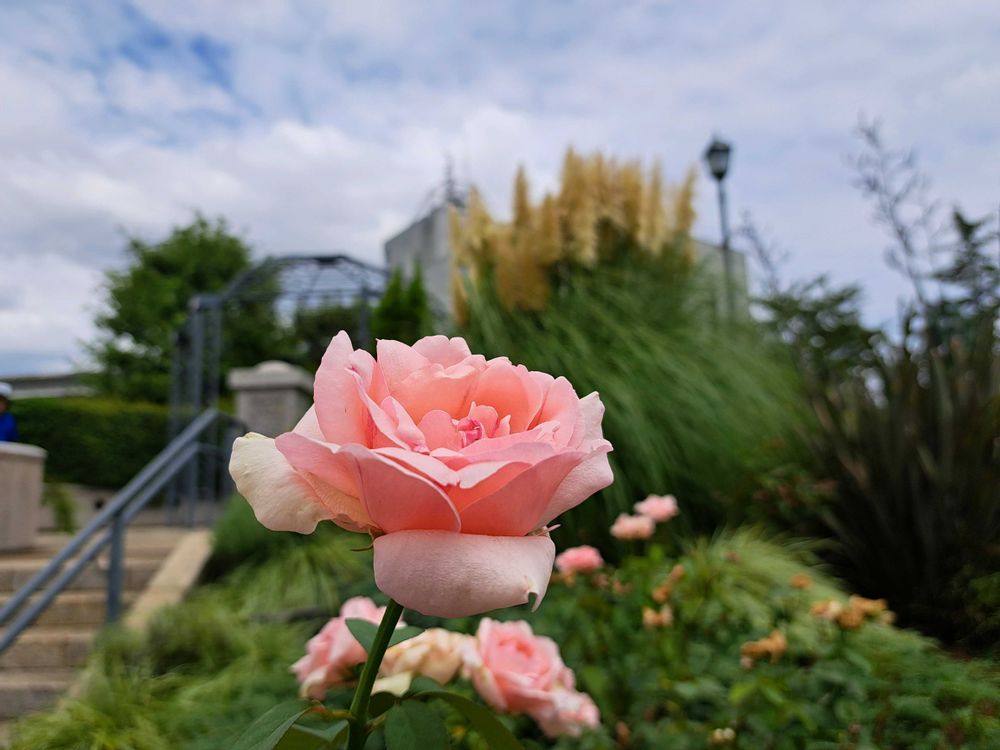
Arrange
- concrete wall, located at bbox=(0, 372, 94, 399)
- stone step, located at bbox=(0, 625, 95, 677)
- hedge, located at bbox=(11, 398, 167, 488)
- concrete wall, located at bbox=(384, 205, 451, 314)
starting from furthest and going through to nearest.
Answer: concrete wall, located at bbox=(0, 372, 94, 399), hedge, located at bbox=(11, 398, 167, 488), concrete wall, located at bbox=(384, 205, 451, 314), stone step, located at bbox=(0, 625, 95, 677)

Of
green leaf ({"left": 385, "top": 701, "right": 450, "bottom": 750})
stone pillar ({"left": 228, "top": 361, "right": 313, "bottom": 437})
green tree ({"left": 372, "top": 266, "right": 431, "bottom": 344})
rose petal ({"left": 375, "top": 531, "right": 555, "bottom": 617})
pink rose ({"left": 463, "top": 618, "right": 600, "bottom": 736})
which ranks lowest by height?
pink rose ({"left": 463, "top": 618, "right": 600, "bottom": 736})

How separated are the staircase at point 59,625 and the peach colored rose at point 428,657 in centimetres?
324

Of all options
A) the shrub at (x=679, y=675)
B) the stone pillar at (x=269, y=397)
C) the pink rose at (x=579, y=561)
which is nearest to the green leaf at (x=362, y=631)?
the shrub at (x=679, y=675)

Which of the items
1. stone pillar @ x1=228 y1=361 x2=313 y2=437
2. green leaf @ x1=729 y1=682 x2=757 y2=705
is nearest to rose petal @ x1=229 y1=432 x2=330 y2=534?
green leaf @ x1=729 y1=682 x2=757 y2=705

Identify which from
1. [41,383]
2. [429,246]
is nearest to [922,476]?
[429,246]

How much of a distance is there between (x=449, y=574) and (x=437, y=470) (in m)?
0.05

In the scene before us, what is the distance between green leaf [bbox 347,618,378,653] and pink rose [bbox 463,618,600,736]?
24cm

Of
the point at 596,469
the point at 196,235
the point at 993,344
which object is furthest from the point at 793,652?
the point at 196,235

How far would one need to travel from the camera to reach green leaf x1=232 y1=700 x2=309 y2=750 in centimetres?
35

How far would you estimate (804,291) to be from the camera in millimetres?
9195

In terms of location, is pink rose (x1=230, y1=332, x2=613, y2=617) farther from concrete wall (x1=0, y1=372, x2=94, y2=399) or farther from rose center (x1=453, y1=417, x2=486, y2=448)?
concrete wall (x1=0, y1=372, x2=94, y2=399)

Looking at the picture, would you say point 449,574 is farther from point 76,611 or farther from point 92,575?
point 92,575

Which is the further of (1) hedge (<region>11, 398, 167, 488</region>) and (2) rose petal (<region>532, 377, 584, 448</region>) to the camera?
(1) hedge (<region>11, 398, 167, 488</region>)

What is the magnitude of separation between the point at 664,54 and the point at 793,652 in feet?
5.49
